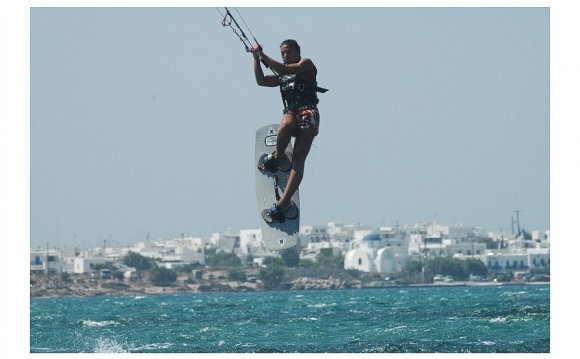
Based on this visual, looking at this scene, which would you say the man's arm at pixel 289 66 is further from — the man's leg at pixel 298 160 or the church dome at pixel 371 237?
the church dome at pixel 371 237

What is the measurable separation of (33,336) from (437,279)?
125409 millimetres

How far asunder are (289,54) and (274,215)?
1891 millimetres

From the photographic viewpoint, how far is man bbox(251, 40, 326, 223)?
54.6 feet

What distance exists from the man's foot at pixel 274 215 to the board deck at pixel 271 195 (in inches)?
1.9

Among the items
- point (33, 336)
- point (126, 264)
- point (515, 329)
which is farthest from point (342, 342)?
point (126, 264)

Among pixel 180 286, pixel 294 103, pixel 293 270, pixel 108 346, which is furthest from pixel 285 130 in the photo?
pixel 293 270

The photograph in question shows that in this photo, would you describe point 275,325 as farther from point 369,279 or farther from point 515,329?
point 369,279

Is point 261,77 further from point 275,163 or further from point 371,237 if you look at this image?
point 371,237

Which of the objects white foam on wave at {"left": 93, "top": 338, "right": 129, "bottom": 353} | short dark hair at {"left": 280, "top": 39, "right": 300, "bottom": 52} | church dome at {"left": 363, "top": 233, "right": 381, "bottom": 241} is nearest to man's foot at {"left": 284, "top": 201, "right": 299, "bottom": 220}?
short dark hair at {"left": 280, "top": 39, "right": 300, "bottom": 52}

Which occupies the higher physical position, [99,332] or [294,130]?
[294,130]

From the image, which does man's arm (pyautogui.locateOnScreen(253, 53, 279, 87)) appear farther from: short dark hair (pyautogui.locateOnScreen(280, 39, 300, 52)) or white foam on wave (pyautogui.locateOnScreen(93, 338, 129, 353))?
white foam on wave (pyautogui.locateOnScreen(93, 338, 129, 353))

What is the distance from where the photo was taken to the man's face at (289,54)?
54.7 ft

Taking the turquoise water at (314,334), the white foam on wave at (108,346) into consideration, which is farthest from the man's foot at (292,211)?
the white foam on wave at (108,346)

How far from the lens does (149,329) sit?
193ft
